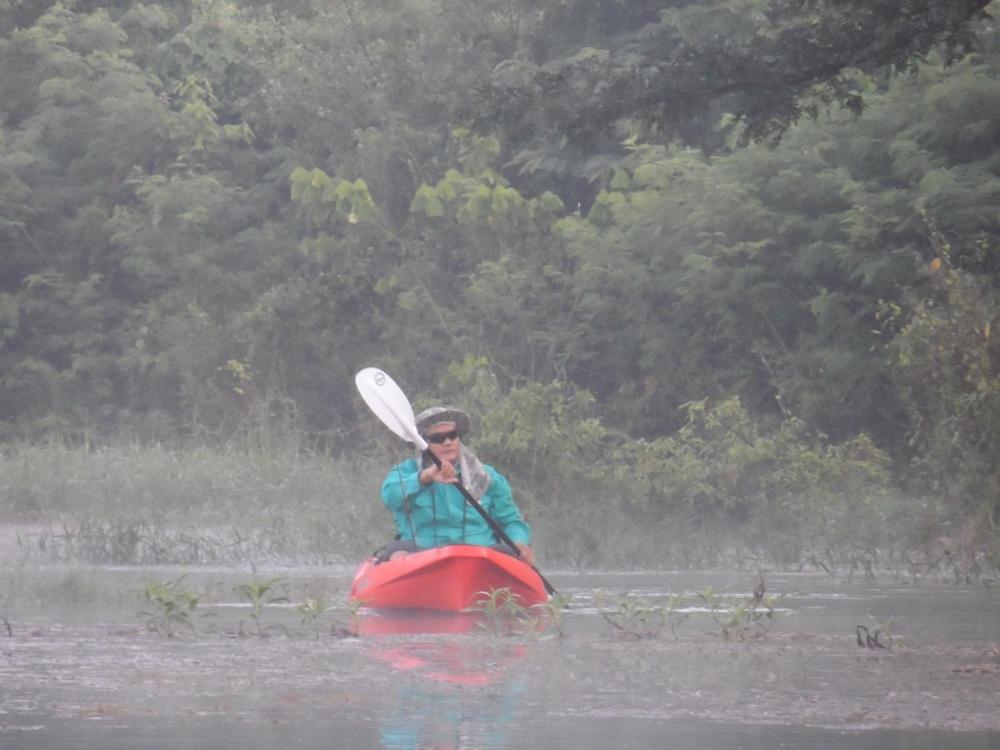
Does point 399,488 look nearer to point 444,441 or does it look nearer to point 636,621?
point 444,441

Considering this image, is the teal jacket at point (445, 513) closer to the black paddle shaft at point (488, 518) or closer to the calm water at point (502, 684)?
the black paddle shaft at point (488, 518)

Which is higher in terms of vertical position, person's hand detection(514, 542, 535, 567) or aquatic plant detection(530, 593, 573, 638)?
person's hand detection(514, 542, 535, 567)

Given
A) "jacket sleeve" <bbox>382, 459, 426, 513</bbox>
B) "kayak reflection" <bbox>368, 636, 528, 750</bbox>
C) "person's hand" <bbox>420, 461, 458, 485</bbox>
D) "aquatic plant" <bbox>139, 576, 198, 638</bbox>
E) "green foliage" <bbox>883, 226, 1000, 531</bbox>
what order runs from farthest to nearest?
"green foliage" <bbox>883, 226, 1000, 531</bbox> → "jacket sleeve" <bbox>382, 459, 426, 513</bbox> → "person's hand" <bbox>420, 461, 458, 485</bbox> → "aquatic plant" <bbox>139, 576, 198, 638</bbox> → "kayak reflection" <bbox>368, 636, 528, 750</bbox>

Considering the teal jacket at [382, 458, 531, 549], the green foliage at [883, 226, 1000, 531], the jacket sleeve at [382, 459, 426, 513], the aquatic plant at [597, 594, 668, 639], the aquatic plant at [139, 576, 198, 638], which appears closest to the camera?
the aquatic plant at [139, 576, 198, 638]

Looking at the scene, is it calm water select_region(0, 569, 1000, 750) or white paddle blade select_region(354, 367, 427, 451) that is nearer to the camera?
calm water select_region(0, 569, 1000, 750)

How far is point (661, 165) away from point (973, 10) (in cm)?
1069

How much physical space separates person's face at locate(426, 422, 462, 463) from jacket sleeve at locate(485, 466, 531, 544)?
322 mm

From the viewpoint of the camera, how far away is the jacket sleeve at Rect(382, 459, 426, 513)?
434 inches

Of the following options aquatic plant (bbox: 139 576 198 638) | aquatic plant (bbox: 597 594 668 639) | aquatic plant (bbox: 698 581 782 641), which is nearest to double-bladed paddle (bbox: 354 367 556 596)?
aquatic plant (bbox: 597 594 668 639)

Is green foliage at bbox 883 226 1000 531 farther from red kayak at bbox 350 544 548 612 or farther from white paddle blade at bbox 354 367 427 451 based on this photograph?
white paddle blade at bbox 354 367 427 451

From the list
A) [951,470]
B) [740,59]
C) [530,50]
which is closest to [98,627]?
[740,59]

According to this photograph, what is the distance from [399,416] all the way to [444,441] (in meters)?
0.46

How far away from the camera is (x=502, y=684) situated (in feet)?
24.7

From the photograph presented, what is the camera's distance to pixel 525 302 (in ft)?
75.0
